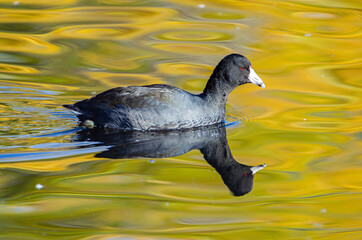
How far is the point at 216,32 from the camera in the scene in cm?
1149

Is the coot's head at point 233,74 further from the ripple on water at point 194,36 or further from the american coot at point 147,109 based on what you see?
the ripple on water at point 194,36

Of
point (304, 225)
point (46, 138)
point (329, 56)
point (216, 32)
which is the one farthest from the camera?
point (216, 32)

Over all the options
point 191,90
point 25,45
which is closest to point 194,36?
point 191,90

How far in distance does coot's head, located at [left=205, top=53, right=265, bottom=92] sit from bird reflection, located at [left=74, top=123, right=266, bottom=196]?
0.52m

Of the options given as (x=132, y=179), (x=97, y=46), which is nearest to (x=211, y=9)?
(x=97, y=46)

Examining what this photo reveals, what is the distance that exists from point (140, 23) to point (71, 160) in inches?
226

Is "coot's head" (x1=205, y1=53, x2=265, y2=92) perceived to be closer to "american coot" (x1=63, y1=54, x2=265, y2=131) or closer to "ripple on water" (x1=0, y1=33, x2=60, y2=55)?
"american coot" (x1=63, y1=54, x2=265, y2=131)

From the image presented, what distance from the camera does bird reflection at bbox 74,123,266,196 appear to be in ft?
20.5

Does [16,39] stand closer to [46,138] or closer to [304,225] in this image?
[46,138]

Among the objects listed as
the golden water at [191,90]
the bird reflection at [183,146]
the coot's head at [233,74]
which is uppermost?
the coot's head at [233,74]

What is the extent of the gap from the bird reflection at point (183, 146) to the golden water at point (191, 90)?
0.12 meters

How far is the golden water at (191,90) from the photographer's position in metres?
5.23

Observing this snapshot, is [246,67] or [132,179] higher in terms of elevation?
[246,67]

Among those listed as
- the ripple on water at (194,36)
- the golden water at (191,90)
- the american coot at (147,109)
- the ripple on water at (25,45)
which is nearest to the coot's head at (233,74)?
the american coot at (147,109)
